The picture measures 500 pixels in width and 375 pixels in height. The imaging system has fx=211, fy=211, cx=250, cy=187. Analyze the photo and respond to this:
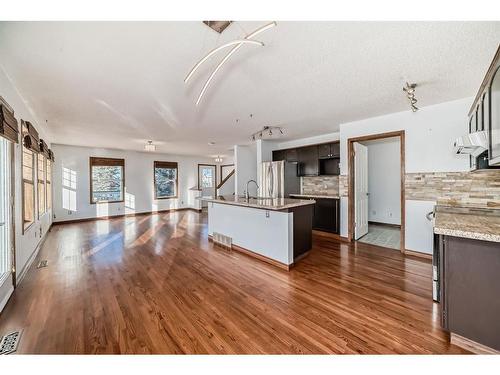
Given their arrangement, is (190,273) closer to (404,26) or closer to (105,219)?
(404,26)

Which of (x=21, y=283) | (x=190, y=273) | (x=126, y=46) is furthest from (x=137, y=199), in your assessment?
(x=126, y=46)

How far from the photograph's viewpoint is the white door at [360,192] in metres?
4.38

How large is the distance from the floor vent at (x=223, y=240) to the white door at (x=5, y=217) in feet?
9.06

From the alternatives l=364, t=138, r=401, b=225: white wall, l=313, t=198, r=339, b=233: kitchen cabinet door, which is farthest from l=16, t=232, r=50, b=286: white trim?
l=364, t=138, r=401, b=225: white wall

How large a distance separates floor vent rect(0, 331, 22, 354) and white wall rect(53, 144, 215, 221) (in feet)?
19.8

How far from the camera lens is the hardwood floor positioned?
163 centimetres

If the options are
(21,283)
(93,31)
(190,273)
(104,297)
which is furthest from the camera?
(190,273)

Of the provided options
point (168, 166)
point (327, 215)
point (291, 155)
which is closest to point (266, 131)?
point (291, 155)

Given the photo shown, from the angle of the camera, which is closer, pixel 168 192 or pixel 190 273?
pixel 190 273

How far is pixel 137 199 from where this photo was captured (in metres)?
8.01

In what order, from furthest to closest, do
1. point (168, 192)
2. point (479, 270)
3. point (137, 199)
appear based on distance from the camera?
1. point (168, 192)
2. point (137, 199)
3. point (479, 270)

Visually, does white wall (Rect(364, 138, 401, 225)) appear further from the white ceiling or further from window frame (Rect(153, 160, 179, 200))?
window frame (Rect(153, 160, 179, 200))
